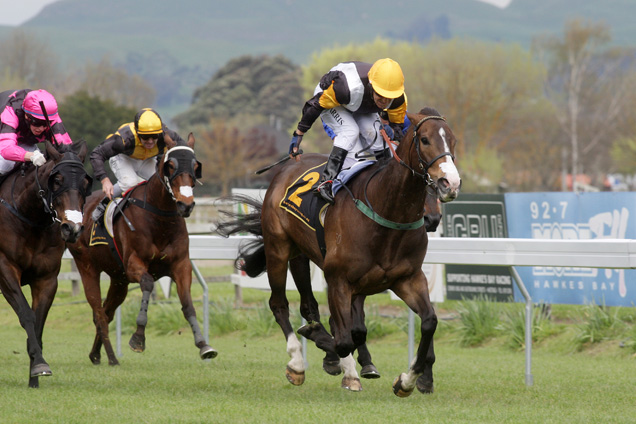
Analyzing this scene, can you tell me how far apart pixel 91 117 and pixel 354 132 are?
39.5m

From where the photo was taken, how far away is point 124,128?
8.35 meters

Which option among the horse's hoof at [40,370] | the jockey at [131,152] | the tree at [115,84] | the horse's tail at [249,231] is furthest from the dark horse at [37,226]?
the tree at [115,84]

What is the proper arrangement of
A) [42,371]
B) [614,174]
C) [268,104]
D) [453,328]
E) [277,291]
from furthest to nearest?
[268,104] < [614,174] < [453,328] < [277,291] < [42,371]

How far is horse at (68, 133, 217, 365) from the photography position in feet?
23.7

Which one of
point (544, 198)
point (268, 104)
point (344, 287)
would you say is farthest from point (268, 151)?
point (344, 287)

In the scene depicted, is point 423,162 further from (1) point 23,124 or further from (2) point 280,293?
(1) point 23,124

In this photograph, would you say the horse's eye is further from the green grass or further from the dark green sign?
the dark green sign

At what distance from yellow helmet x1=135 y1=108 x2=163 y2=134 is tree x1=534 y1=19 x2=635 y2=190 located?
50115mm

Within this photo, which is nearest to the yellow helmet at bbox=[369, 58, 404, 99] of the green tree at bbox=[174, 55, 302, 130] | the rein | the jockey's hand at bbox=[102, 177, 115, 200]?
the rein

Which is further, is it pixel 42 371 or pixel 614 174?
pixel 614 174

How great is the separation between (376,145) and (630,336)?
12.3 feet

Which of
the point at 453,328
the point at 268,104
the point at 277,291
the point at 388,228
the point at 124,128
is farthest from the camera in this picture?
the point at 268,104

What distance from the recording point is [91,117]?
44125 mm

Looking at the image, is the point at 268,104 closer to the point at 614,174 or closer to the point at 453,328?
the point at 614,174
